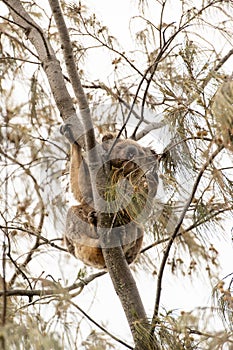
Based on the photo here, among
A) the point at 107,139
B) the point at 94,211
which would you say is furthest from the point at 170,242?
the point at 107,139

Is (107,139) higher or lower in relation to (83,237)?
higher

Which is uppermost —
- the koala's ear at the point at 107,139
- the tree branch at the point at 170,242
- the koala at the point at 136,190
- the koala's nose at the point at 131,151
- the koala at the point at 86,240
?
the koala's ear at the point at 107,139

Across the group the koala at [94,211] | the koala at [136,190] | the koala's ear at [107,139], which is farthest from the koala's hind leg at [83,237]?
the koala at [136,190]

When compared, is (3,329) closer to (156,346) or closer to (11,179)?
(156,346)

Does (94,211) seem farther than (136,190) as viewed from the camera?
Yes

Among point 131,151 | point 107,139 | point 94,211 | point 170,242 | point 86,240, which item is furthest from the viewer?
point 86,240

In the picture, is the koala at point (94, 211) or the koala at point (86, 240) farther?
the koala at point (86, 240)

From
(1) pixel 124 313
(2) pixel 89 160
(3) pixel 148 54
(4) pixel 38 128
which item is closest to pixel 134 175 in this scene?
(2) pixel 89 160

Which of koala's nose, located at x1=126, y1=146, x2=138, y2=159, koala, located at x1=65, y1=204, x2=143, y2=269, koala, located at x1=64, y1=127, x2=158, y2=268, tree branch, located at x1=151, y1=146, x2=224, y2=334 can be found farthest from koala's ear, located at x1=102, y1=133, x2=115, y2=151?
tree branch, located at x1=151, y1=146, x2=224, y2=334

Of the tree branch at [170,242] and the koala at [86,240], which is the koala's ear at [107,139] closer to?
the koala at [86,240]

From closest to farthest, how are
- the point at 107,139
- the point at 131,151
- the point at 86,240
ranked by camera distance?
the point at 131,151 → the point at 107,139 → the point at 86,240

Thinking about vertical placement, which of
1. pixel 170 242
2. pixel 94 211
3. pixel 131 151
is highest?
pixel 131 151

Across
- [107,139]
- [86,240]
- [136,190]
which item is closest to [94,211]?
[86,240]

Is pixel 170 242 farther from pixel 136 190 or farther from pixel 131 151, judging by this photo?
pixel 131 151
